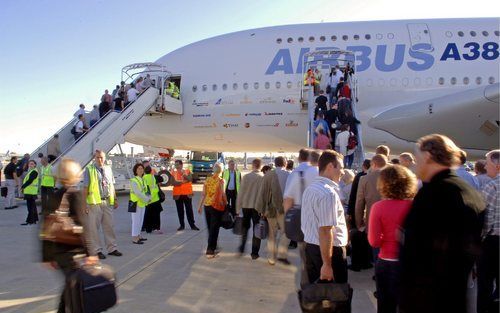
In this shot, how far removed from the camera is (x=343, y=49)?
13.1 meters

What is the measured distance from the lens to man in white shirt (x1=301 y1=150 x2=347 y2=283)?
10.5 feet

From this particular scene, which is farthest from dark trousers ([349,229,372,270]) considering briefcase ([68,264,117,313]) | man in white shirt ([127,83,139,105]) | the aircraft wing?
man in white shirt ([127,83,139,105])

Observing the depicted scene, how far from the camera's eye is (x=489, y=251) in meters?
3.93

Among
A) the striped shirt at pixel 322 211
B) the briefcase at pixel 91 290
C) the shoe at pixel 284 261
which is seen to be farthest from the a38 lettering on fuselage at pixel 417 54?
the briefcase at pixel 91 290

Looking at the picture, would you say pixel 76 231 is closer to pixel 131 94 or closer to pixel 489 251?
pixel 489 251

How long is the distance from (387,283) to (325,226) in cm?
64

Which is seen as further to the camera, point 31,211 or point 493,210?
point 31,211

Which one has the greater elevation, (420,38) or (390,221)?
(420,38)

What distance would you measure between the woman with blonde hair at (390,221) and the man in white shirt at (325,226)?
0.29 meters

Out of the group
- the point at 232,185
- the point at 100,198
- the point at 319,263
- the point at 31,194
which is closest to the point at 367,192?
the point at 319,263

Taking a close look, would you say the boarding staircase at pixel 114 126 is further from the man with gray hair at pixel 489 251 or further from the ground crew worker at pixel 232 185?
the man with gray hair at pixel 489 251

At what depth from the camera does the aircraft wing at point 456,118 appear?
9.33 metres

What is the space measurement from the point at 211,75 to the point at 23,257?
9227 millimetres

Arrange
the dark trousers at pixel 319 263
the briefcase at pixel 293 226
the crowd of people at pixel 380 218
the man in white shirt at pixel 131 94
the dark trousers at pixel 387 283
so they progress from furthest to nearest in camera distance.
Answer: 1. the man in white shirt at pixel 131 94
2. the briefcase at pixel 293 226
3. the dark trousers at pixel 319 263
4. the dark trousers at pixel 387 283
5. the crowd of people at pixel 380 218
